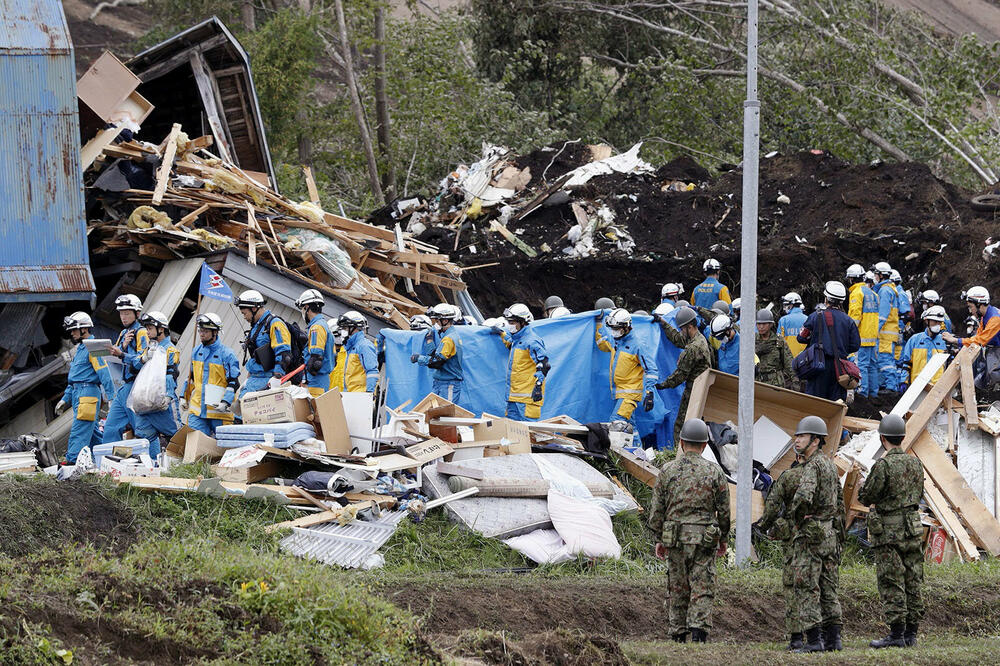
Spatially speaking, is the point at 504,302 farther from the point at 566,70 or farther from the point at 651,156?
the point at 566,70

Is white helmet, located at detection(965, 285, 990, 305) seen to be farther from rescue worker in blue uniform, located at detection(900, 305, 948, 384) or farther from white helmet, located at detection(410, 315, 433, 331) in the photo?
white helmet, located at detection(410, 315, 433, 331)

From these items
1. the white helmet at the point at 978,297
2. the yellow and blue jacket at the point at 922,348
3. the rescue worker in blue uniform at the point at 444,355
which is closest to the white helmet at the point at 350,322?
Answer: the rescue worker in blue uniform at the point at 444,355

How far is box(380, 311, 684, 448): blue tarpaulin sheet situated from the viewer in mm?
14234

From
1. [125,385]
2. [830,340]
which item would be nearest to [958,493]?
[830,340]

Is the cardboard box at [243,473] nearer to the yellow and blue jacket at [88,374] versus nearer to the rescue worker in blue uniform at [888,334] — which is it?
the yellow and blue jacket at [88,374]

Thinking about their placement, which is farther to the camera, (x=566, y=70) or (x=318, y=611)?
(x=566, y=70)

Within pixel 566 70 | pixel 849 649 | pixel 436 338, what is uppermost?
pixel 566 70

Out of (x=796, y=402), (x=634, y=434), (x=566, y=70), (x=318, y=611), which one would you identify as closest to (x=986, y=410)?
(x=796, y=402)

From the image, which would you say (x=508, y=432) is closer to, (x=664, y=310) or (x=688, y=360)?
(x=688, y=360)

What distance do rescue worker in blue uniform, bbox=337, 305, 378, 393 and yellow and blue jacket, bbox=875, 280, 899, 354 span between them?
7.30 meters

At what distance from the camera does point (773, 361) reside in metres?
13.2

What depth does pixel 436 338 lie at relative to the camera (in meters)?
13.5

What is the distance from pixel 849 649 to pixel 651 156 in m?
24.2

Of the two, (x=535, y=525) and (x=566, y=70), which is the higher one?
(x=566, y=70)
